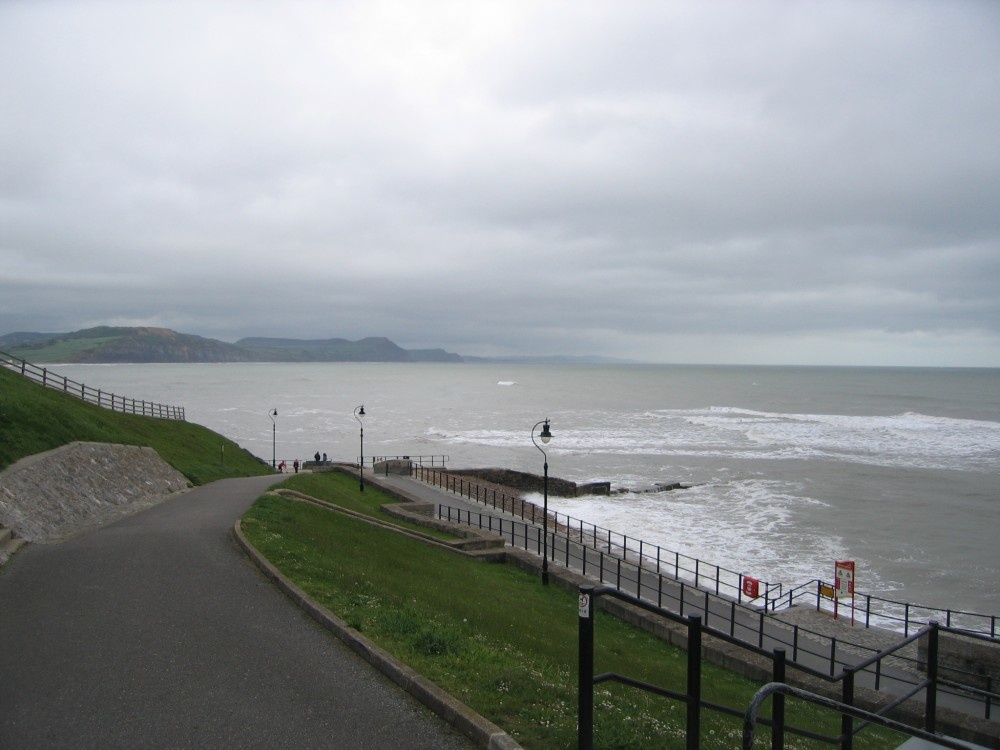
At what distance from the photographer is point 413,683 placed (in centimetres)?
695

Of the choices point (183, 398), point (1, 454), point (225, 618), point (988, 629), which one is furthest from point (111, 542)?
point (183, 398)

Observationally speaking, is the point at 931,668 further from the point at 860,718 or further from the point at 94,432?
the point at 94,432

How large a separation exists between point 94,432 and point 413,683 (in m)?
19.6

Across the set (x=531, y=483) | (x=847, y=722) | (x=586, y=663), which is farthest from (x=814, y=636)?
(x=531, y=483)

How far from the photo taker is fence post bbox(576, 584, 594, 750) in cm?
462

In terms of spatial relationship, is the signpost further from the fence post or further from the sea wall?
the sea wall

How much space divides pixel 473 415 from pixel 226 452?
59550mm

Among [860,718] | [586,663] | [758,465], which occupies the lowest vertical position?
[758,465]

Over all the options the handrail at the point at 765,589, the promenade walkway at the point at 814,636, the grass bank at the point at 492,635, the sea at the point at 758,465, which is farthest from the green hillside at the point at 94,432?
the sea at the point at 758,465

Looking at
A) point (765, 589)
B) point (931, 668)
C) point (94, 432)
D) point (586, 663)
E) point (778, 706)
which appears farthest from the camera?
point (94, 432)

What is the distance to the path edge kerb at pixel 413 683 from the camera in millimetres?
5887

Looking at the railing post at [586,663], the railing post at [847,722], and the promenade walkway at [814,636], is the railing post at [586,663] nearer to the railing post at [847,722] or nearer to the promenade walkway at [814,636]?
the railing post at [847,722]

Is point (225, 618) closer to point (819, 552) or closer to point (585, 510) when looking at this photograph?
point (819, 552)

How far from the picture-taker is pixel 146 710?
21.6 feet
